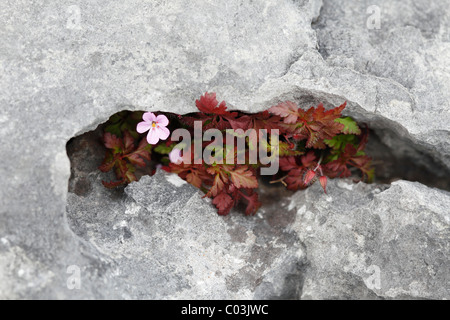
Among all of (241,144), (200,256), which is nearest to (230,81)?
(241,144)

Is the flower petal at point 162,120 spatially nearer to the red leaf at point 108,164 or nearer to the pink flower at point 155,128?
the pink flower at point 155,128

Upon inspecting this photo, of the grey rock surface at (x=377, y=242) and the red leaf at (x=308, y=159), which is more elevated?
the red leaf at (x=308, y=159)

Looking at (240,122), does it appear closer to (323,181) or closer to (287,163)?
(287,163)

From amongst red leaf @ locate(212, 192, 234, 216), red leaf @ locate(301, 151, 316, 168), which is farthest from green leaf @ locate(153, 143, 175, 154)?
red leaf @ locate(301, 151, 316, 168)

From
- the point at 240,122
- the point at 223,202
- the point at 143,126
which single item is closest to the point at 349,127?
the point at 240,122

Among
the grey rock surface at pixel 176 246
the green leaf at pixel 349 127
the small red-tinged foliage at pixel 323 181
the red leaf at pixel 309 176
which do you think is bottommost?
the grey rock surface at pixel 176 246

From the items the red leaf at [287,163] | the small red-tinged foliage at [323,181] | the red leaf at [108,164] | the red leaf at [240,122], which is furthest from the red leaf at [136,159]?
the small red-tinged foliage at [323,181]

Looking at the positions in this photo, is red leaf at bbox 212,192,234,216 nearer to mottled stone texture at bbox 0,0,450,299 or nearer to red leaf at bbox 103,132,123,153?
mottled stone texture at bbox 0,0,450,299
